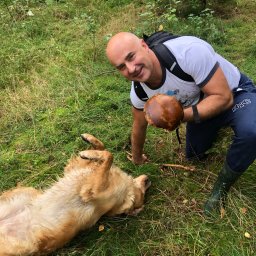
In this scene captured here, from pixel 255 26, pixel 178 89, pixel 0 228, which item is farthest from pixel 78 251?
pixel 255 26

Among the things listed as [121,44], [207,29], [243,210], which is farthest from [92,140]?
[207,29]

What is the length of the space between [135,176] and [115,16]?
4.29 meters

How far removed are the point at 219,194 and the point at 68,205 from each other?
136 centimetres

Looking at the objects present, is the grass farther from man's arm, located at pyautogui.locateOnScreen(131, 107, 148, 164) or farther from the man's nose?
the man's nose

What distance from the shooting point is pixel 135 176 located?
14.2 ft

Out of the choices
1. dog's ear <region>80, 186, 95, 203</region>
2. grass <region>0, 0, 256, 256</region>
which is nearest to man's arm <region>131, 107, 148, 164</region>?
grass <region>0, 0, 256, 256</region>

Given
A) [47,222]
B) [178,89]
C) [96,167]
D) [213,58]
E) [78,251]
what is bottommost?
[78,251]

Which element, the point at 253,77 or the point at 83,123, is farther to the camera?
the point at 253,77

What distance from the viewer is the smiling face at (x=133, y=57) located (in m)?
3.16

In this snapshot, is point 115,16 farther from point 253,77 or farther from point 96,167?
point 96,167

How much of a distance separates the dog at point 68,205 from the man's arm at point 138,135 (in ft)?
1.33

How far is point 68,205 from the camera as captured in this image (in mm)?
3691

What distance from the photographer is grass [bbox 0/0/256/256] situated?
3547mm

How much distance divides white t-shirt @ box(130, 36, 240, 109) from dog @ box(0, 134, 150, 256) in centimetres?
82
